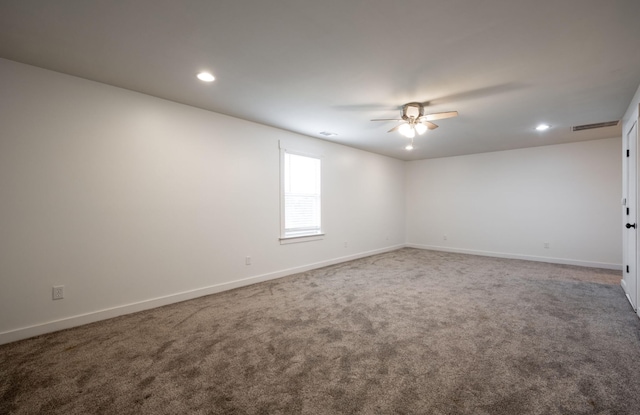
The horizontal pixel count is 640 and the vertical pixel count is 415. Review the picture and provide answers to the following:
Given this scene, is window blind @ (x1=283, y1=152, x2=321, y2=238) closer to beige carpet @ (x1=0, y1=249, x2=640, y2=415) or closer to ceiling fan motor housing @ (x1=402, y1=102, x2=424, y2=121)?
beige carpet @ (x1=0, y1=249, x2=640, y2=415)

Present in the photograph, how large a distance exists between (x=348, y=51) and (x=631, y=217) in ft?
13.8

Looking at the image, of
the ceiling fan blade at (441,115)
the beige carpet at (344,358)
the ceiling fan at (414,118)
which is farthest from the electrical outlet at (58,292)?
the ceiling fan blade at (441,115)

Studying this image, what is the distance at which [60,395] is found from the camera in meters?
1.83

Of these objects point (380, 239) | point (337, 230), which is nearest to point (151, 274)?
point (337, 230)

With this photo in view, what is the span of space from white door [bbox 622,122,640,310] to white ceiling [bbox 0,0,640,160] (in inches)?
21.4

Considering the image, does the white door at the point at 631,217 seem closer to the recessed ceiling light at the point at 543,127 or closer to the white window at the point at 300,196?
the recessed ceiling light at the point at 543,127

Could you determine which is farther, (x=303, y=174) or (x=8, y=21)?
(x=303, y=174)

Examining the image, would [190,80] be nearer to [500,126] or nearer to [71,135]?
[71,135]

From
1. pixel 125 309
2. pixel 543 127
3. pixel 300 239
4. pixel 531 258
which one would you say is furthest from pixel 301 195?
pixel 531 258

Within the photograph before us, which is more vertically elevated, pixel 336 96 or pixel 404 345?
pixel 336 96

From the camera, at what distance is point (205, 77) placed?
2885 millimetres

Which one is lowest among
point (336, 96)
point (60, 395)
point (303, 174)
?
point (60, 395)

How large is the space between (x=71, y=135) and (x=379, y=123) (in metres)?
3.84

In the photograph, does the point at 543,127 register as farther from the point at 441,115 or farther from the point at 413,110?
the point at 413,110
